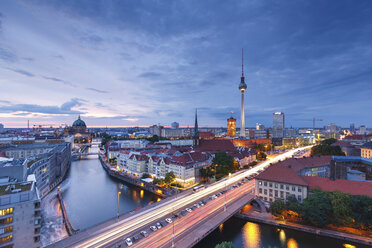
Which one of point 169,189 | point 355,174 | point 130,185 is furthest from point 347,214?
point 130,185

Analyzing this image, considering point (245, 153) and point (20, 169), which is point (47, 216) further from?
point (245, 153)

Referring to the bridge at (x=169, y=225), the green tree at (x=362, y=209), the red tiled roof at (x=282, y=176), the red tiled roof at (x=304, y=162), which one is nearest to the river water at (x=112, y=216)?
the bridge at (x=169, y=225)

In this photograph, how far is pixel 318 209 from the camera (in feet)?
109

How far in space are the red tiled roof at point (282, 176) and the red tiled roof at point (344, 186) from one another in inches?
110

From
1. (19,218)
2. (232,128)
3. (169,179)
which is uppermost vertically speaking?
(232,128)

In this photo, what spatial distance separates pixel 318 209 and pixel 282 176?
1108 centimetres

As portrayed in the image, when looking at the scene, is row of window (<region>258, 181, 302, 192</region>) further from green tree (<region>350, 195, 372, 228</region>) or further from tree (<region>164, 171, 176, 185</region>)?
tree (<region>164, 171, 176, 185</region>)

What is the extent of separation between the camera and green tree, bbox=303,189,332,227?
3300 centimetres

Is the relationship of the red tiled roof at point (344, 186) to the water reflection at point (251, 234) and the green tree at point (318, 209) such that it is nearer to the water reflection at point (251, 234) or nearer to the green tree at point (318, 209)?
the green tree at point (318, 209)

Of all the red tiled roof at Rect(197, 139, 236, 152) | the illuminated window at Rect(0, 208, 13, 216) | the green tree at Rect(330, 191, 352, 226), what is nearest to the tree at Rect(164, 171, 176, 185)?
the illuminated window at Rect(0, 208, 13, 216)

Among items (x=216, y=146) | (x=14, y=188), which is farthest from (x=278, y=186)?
(x=216, y=146)

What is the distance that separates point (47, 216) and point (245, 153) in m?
72.8

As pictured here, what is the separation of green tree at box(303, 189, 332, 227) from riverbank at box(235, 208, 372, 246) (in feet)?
4.39

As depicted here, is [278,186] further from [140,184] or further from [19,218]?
[19,218]
